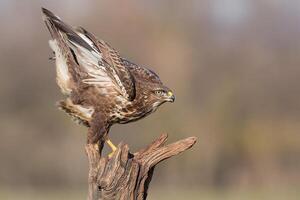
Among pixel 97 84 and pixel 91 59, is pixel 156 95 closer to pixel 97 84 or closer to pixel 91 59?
pixel 97 84

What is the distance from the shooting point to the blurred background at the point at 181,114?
→ 36.1 metres

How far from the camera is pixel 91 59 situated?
379 inches

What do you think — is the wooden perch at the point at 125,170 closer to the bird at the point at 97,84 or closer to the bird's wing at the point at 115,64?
the bird at the point at 97,84

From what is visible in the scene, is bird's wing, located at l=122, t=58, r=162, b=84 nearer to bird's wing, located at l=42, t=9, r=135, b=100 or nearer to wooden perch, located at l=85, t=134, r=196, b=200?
bird's wing, located at l=42, t=9, r=135, b=100

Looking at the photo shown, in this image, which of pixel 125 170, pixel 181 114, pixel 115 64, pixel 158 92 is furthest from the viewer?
pixel 181 114

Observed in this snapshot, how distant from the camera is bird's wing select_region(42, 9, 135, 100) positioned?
9453 millimetres

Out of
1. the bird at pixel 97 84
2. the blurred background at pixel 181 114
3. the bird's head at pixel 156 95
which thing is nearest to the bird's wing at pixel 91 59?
the bird at pixel 97 84

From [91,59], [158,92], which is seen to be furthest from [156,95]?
[91,59]

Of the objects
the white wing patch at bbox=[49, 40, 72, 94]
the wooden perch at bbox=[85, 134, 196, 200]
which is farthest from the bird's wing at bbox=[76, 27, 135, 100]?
the wooden perch at bbox=[85, 134, 196, 200]

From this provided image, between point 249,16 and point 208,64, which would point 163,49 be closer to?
point 208,64

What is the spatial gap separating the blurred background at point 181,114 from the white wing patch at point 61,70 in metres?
20.6

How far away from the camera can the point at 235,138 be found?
41.5m

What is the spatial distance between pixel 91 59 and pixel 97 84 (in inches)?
10.7

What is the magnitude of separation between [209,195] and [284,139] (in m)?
6.23
